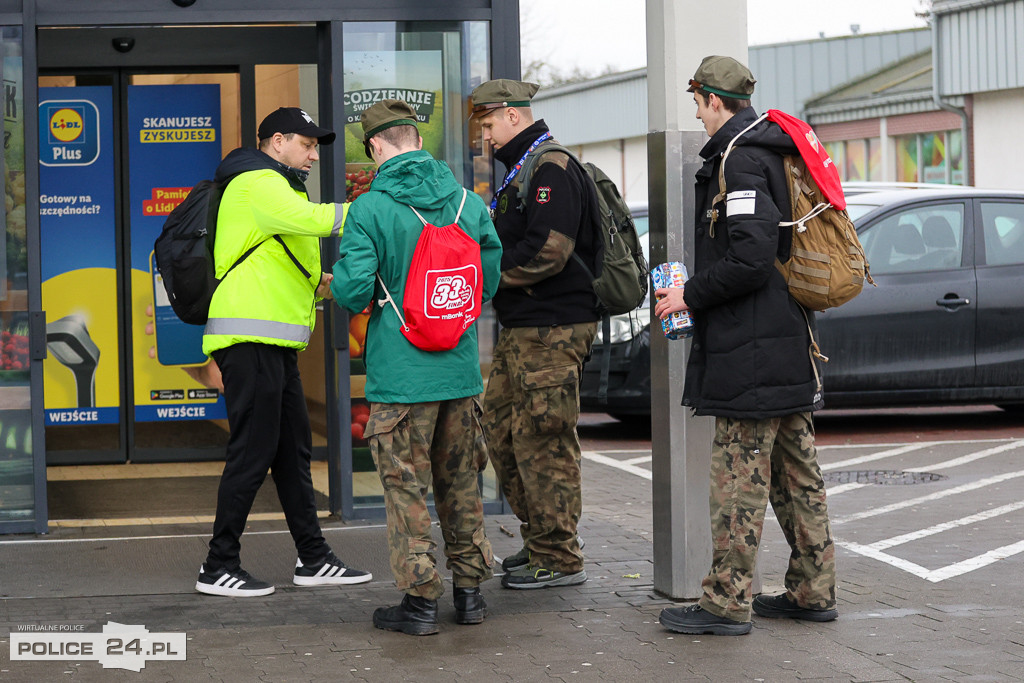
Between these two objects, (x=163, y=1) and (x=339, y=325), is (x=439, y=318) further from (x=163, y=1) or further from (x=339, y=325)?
(x=163, y=1)

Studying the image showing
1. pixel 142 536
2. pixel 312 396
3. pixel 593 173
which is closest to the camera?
pixel 593 173

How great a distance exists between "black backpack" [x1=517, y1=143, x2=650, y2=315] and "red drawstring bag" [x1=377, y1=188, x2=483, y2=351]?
708 millimetres

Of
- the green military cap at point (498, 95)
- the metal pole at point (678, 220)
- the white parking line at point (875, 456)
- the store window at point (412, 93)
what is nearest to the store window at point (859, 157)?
the white parking line at point (875, 456)

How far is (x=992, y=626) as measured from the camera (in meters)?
5.43

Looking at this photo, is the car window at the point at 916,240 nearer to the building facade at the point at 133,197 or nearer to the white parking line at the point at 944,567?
the white parking line at the point at 944,567

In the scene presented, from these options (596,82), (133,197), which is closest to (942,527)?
(133,197)

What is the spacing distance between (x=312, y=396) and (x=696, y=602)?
459 cm

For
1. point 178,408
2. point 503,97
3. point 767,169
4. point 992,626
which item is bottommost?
point 992,626

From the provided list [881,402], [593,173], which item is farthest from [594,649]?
[881,402]

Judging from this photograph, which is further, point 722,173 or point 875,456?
point 875,456

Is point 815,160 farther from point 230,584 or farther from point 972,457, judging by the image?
point 972,457

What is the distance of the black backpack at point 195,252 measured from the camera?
591 cm

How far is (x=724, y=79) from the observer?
17.2ft

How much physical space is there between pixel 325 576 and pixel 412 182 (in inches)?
73.0
